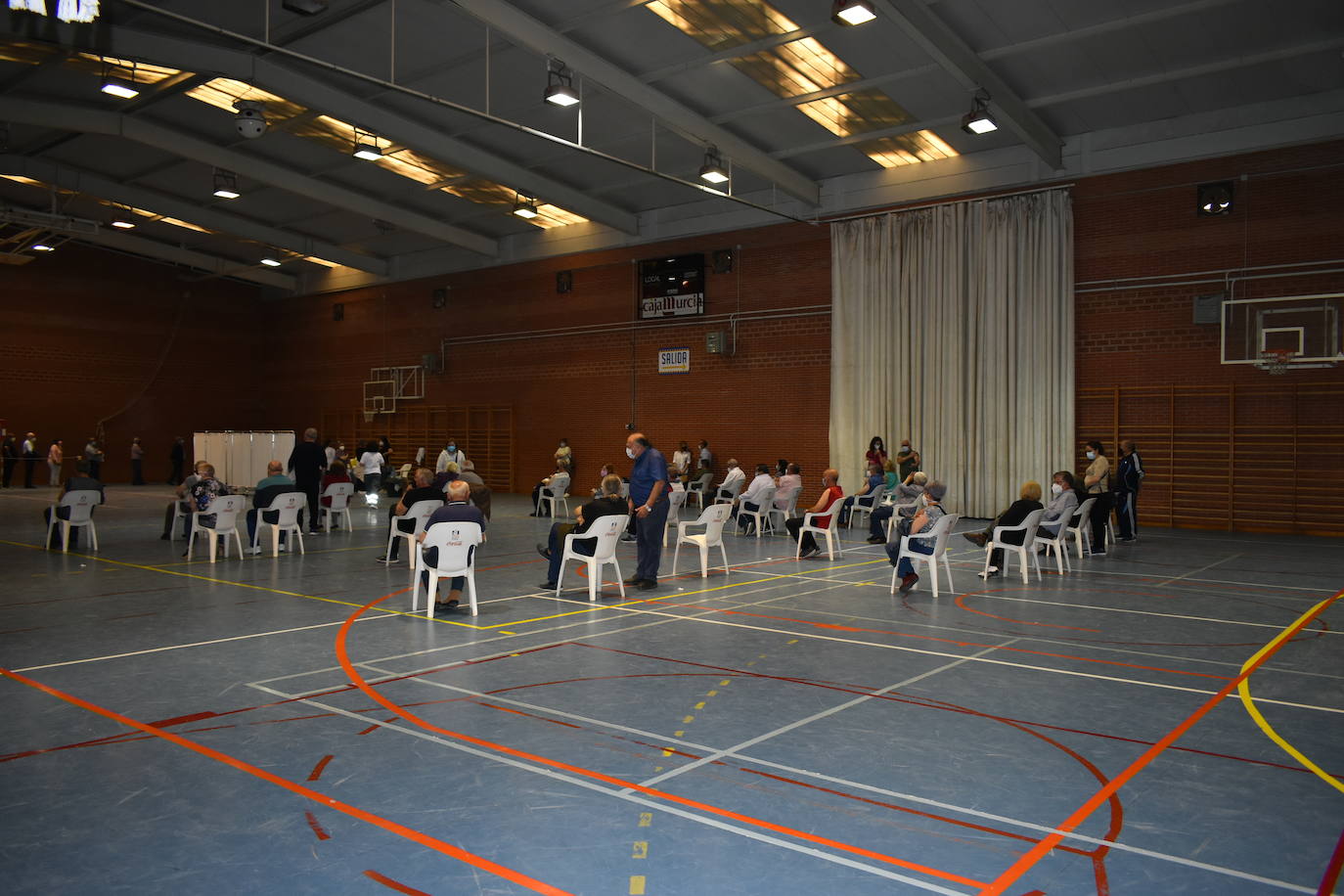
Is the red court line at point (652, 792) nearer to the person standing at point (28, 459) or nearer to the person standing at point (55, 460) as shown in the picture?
the person standing at point (55, 460)

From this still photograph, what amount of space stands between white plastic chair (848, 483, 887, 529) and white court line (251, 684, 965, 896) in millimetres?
10712

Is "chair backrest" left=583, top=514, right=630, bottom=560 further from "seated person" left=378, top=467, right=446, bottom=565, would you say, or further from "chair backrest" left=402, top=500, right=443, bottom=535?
"seated person" left=378, top=467, right=446, bottom=565

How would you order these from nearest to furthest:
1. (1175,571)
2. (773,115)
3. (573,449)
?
(1175,571) < (773,115) < (573,449)

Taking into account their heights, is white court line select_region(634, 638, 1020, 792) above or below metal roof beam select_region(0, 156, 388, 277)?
below

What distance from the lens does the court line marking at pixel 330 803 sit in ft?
10.0

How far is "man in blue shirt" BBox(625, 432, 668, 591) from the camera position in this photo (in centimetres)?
864

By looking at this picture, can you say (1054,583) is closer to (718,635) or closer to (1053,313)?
(718,635)

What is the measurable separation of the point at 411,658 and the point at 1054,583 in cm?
649

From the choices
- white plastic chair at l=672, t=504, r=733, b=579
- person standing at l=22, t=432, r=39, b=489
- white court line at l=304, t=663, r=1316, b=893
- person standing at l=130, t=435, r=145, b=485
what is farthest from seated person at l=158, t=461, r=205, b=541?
person standing at l=130, t=435, r=145, b=485

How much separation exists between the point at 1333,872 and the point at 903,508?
943 cm

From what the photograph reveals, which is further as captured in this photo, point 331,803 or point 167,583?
point 167,583

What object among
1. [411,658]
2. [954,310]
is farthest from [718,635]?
[954,310]

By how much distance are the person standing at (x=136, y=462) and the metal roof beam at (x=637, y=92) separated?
1966 centimetres

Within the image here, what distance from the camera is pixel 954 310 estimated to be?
16.8m
